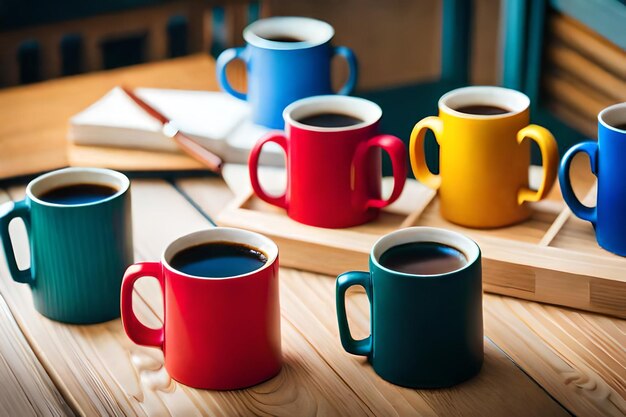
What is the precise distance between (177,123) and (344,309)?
585 millimetres

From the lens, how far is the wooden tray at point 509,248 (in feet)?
3.60

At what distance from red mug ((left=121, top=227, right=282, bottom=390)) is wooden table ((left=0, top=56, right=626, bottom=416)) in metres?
0.02

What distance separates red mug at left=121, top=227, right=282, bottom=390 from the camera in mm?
940

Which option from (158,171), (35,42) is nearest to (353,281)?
(158,171)

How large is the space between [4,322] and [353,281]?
1.36ft

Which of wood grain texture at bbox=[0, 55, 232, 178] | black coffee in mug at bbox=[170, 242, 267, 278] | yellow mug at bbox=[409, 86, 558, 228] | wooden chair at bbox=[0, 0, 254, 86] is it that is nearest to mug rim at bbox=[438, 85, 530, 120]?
yellow mug at bbox=[409, 86, 558, 228]

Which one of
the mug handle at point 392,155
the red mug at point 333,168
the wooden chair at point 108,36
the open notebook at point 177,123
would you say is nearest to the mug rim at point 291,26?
the open notebook at point 177,123

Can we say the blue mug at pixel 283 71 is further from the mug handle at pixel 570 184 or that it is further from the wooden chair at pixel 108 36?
the wooden chair at pixel 108 36

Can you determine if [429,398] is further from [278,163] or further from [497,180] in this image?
[278,163]

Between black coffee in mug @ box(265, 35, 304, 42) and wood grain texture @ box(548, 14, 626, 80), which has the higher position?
black coffee in mug @ box(265, 35, 304, 42)

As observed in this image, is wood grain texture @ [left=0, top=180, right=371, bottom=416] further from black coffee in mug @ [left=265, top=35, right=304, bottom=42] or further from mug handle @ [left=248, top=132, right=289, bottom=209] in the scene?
black coffee in mug @ [left=265, top=35, right=304, bottom=42]

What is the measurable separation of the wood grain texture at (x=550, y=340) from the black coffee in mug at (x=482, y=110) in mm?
218

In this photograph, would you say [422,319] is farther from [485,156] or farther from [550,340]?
[485,156]

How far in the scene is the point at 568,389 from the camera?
98cm
